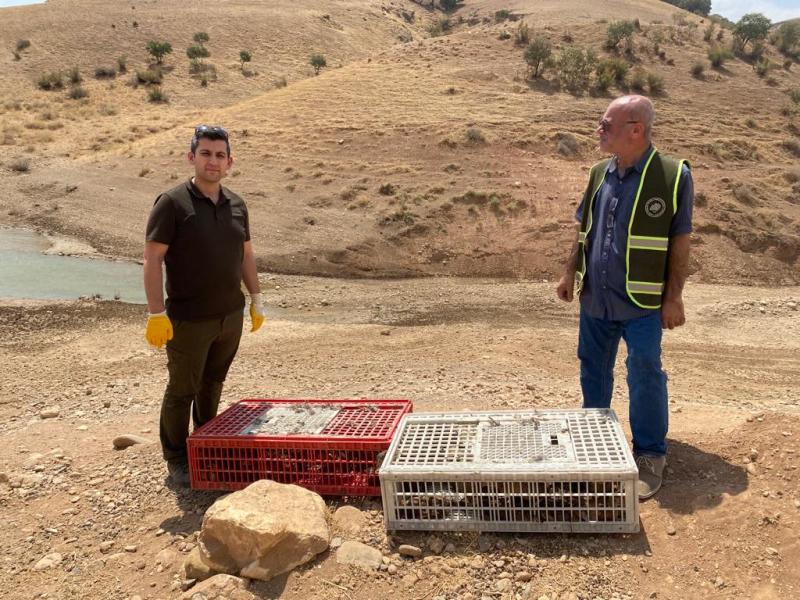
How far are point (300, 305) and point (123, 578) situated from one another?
7772mm

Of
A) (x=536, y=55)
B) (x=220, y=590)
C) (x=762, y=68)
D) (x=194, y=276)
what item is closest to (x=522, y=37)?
(x=536, y=55)

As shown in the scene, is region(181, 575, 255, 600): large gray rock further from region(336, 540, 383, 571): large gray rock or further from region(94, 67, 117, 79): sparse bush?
region(94, 67, 117, 79): sparse bush

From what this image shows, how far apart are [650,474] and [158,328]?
9.27 feet

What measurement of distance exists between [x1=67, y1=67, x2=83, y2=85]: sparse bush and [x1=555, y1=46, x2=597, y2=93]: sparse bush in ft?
85.0

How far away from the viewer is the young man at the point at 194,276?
3.65 m

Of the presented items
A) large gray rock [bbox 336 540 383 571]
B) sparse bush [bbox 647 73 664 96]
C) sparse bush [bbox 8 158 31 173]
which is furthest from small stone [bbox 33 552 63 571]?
sparse bush [bbox 647 73 664 96]

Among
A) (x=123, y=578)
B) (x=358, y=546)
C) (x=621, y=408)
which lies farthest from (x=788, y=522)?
(x=123, y=578)

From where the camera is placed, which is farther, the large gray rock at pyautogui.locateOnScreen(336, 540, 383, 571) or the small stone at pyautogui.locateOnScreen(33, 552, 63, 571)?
the small stone at pyautogui.locateOnScreen(33, 552, 63, 571)

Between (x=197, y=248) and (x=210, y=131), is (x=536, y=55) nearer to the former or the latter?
(x=210, y=131)

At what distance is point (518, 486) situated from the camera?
308 centimetres

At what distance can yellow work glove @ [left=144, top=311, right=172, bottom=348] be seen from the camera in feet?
12.0

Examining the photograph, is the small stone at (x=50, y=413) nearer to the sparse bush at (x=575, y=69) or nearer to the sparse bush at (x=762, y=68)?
the sparse bush at (x=575, y=69)

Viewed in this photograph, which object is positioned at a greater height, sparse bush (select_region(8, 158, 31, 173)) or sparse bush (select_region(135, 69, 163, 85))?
sparse bush (select_region(135, 69, 163, 85))

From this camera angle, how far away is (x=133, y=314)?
9.80m
